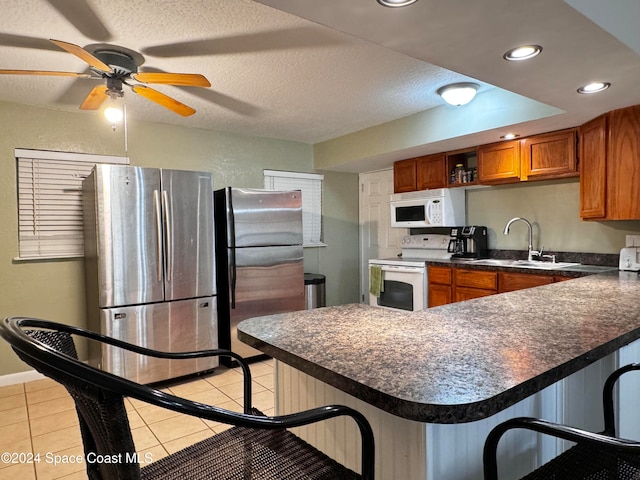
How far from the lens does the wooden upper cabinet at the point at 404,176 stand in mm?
4492

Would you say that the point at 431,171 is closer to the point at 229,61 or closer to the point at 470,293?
the point at 470,293

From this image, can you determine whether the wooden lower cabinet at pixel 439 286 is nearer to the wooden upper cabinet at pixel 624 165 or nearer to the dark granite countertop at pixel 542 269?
the dark granite countertop at pixel 542 269

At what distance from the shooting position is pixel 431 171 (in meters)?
4.29

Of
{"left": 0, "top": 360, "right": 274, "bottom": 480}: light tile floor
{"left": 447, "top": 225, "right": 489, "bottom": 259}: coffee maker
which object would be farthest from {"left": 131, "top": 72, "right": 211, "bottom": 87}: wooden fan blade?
{"left": 447, "top": 225, "right": 489, "bottom": 259}: coffee maker

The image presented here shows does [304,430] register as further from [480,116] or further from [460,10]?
[480,116]

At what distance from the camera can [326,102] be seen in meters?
3.41

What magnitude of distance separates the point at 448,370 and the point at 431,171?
3.61m

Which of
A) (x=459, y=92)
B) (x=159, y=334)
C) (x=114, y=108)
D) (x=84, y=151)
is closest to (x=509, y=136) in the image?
(x=459, y=92)

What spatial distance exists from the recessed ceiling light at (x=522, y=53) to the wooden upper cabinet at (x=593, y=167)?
1.48 meters

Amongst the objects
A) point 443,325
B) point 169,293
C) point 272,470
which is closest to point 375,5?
point 443,325

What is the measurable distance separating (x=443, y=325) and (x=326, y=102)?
8.27ft

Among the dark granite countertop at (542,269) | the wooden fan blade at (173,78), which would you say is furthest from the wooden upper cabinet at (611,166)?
the wooden fan blade at (173,78)

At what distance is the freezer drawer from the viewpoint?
3021 mm

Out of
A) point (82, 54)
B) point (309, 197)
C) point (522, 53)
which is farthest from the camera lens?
point (309, 197)
